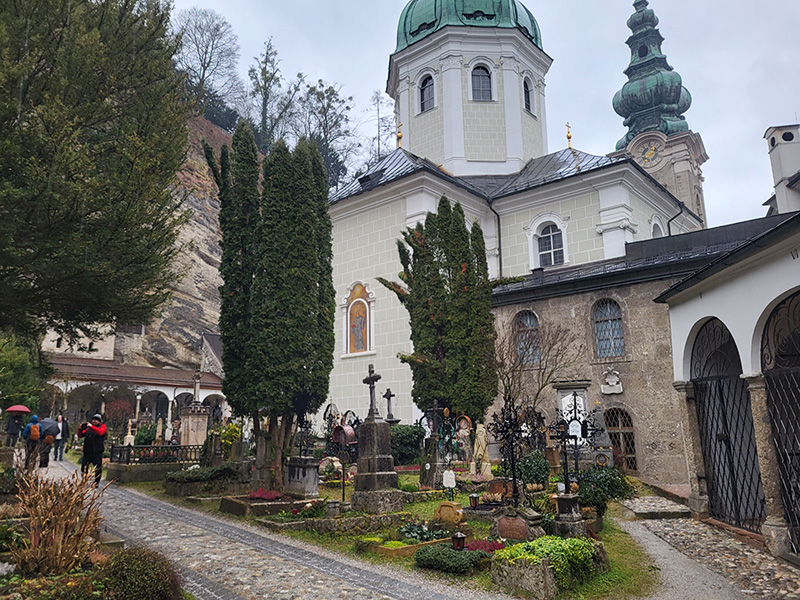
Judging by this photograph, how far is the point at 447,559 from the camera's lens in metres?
6.70

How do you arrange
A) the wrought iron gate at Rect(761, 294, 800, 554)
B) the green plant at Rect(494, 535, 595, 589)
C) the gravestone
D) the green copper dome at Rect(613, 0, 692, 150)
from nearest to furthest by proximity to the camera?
the green plant at Rect(494, 535, 595, 589)
the wrought iron gate at Rect(761, 294, 800, 554)
the gravestone
the green copper dome at Rect(613, 0, 692, 150)

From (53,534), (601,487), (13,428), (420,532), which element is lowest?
(420,532)

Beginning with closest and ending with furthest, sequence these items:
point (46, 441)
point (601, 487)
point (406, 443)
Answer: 1. point (601, 487)
2. point (46, 441)
3. point (406, 443)

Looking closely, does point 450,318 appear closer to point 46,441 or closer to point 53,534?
point 46,441

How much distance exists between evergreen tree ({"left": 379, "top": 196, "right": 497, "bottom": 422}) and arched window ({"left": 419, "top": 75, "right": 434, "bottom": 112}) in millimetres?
12701

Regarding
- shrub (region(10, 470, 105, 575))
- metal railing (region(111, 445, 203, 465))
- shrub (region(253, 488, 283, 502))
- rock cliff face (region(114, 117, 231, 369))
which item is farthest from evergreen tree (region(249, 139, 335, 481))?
rock cliff face (region(114, 117, 231, 369))

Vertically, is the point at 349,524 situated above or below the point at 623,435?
below

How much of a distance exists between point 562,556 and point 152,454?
13037 millimetres

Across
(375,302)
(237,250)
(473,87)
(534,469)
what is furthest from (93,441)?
(473,87)

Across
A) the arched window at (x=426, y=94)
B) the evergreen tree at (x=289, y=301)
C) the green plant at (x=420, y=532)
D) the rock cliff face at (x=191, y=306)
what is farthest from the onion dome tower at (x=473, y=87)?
the green plant at (x=420, y=532)

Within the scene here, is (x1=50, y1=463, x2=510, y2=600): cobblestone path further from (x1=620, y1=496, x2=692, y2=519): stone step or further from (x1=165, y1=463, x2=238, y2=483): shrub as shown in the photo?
(x1=620, y1=496, x2=692, y2=519): stone step

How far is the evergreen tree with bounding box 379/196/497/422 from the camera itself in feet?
50.1

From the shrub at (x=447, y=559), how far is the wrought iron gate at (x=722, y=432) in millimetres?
4732

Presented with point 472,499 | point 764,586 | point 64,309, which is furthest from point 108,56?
point 764,586
